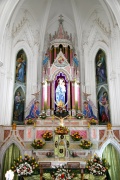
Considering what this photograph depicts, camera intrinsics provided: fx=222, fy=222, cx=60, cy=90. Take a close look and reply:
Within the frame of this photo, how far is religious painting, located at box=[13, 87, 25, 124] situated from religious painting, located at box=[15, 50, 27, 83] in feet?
3.25

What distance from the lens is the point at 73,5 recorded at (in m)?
21.9

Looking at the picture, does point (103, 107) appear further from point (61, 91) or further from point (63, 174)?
point (63, 174)

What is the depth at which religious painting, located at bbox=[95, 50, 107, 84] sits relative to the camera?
19956mm

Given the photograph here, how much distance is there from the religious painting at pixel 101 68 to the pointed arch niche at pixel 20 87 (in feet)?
22.1

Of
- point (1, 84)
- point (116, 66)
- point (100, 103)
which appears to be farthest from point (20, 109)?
point (116, 66)

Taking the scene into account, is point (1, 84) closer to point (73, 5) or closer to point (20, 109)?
point (20, 109)

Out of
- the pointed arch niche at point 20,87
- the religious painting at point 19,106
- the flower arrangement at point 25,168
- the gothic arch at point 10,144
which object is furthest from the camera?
the pointed arch niche at point 20,87

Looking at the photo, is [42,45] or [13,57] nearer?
[13,57]

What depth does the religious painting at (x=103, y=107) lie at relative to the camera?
733 inches

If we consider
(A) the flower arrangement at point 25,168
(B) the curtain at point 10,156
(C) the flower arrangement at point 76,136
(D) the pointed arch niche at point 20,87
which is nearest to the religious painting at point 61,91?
(D) the pointed arch niche at point 20,87

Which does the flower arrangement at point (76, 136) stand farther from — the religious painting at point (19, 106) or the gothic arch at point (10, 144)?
the religious painting at point (19, 106)

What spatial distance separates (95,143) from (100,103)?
5115 mm

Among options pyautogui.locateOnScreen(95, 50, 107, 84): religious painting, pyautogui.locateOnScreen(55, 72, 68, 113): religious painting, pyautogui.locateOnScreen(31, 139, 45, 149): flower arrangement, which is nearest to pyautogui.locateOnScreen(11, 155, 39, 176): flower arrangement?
pyautogui.locateOnScreen(31, 139, 45, 149): flower arrangement

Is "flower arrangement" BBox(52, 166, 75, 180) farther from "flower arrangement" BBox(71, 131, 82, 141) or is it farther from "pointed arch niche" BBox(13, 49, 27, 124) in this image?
"pointed arch niche" BBox(13, 49, 27, 124)
